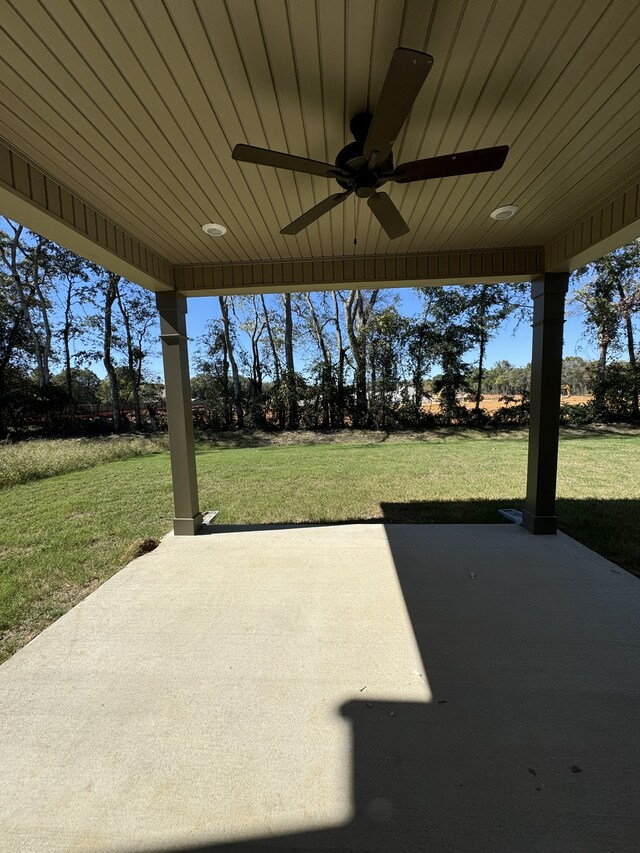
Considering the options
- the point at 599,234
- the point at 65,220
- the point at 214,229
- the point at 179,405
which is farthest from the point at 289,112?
the point at 179,405

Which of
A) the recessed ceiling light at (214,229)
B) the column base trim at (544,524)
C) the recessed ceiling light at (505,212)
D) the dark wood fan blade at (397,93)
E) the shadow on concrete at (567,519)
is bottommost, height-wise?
the shadow on concrete at (567,519)

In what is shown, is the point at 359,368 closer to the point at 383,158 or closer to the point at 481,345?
the point at 481,345

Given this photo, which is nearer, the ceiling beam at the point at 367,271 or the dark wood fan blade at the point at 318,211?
the dark wood fan blade at the point at 318,211

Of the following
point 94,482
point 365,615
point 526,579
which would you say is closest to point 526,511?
point 526,579

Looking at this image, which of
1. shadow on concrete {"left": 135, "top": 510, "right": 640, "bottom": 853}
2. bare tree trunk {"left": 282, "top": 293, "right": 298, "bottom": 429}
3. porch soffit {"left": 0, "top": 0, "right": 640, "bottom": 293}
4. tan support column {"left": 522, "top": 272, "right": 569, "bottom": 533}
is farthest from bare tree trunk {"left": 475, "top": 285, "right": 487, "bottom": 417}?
shadow on concrete {"left": 135, "top": 510, "right": 640, "bottom": 853}

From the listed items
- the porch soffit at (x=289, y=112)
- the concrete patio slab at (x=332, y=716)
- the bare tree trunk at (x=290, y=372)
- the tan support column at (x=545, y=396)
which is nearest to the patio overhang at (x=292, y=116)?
the porch soffit at (x=289, y=112)

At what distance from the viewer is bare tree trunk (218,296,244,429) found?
39.9 ft

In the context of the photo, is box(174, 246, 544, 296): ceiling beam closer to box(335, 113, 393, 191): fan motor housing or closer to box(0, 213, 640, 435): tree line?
box(335, 113, 393, 191): fan motor housing

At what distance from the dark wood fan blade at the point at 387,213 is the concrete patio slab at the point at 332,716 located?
2.28 meters

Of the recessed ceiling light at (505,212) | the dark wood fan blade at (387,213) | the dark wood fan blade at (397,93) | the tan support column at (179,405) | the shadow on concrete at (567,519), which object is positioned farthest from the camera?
the tan support column at (179,405)

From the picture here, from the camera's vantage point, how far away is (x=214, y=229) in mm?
2621

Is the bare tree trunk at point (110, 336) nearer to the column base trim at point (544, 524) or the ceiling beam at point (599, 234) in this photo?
the column base trim at point (544, 524)

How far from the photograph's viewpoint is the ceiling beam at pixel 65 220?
70.4 inches

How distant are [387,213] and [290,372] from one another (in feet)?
33.8
